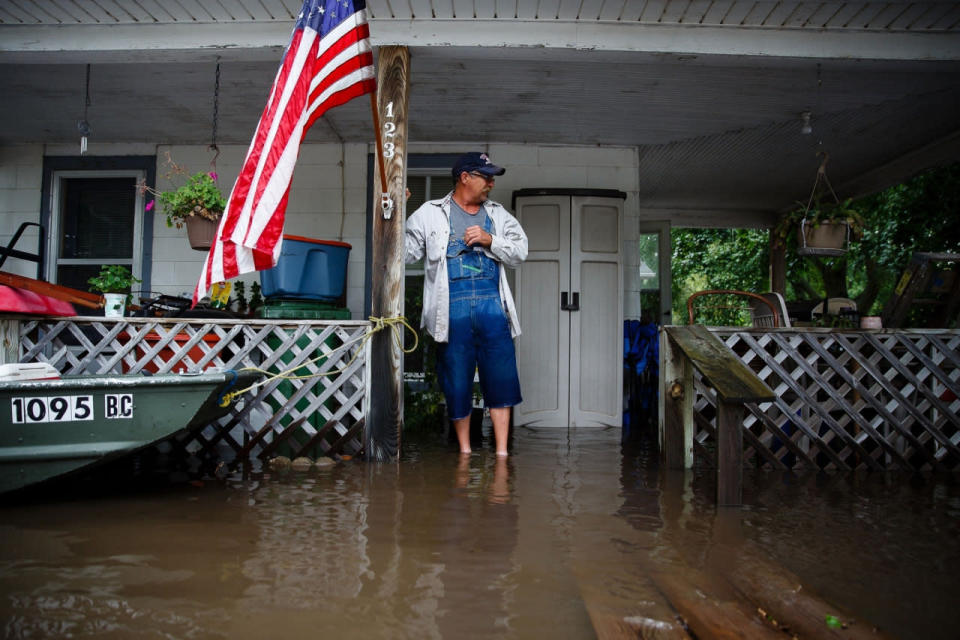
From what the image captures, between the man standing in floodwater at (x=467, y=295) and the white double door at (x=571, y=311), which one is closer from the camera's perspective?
the man standing in floodwater at (x=467, y=295)

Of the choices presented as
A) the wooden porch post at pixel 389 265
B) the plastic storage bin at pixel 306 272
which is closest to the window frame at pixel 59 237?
the plastic storage bin at pixel 306 272

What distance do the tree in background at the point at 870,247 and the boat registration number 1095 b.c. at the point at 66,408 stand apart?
5.49 m

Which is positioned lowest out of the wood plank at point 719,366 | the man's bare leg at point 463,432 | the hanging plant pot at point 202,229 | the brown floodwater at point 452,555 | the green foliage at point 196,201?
the brown floodwater at point 452,555

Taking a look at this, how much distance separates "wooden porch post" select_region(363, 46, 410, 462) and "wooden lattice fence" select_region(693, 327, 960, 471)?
1965mm

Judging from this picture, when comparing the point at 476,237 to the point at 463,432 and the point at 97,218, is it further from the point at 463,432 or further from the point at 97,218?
the point at 97,218

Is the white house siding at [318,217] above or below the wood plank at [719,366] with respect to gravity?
above

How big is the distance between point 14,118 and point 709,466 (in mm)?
6508

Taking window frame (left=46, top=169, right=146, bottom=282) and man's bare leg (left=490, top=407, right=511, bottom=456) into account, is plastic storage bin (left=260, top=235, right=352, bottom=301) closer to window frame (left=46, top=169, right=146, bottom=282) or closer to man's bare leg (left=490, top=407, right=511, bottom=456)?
man's bare leg (left=490, top=407, right=511, bottom=456)

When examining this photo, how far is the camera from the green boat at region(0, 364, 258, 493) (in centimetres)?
313

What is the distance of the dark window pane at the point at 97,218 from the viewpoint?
21.8ft

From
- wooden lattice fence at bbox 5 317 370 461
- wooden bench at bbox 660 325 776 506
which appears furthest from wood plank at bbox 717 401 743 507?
wooden lattice fence at bbox 5 317 370 461

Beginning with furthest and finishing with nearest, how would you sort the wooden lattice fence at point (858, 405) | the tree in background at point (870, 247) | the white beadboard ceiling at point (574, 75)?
Answer: the tree in background at point (870, 247) → the wooden lattice fence at point (858, 405) → the white beadboard ceiling at point (574, 75)

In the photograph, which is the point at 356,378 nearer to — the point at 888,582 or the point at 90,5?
the point at 90,5

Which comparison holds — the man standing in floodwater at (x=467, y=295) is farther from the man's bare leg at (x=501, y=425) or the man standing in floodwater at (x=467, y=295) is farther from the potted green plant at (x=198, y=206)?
the potted green plant at (x=198, y=206)
